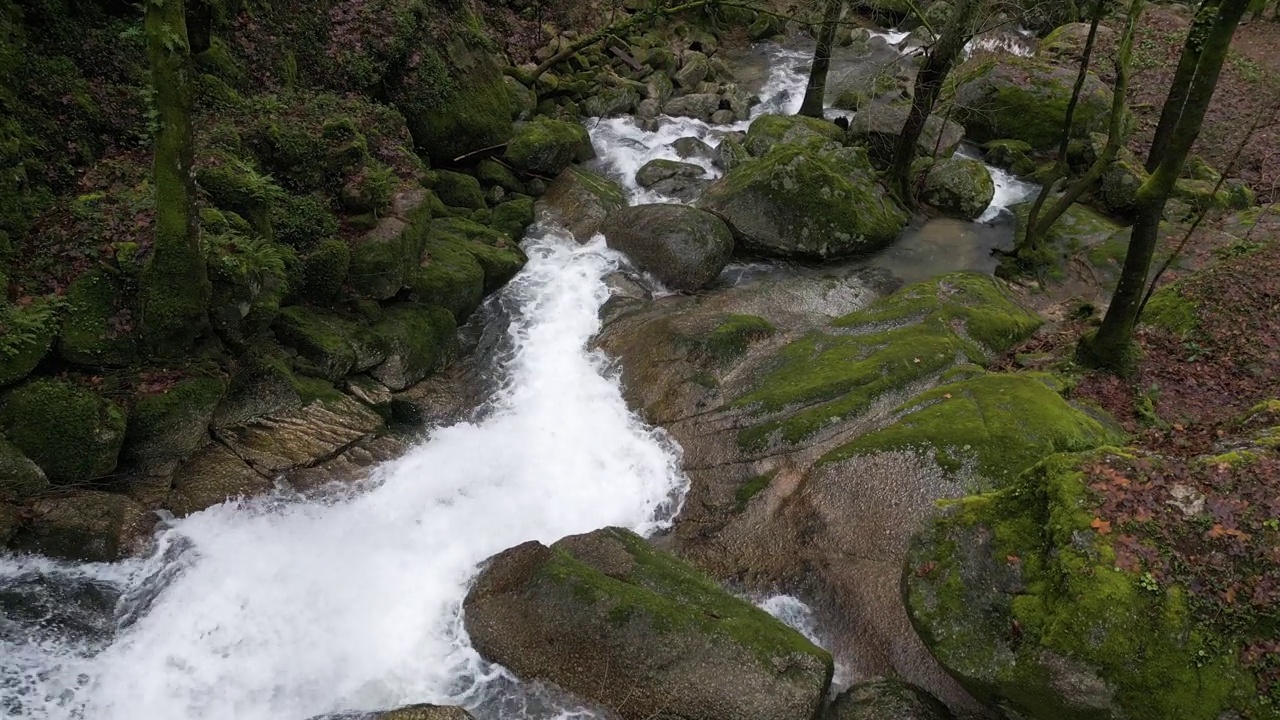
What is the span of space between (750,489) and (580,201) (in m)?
9.33

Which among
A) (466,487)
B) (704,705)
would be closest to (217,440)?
(466,487)

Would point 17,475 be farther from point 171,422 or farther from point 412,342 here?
point 412,342

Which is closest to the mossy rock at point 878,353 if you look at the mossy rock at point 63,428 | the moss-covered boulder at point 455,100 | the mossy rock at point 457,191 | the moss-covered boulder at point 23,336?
the mossy rock at point 457,191

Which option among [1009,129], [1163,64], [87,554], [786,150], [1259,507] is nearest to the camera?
[1259,507]

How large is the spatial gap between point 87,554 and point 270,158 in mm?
6795

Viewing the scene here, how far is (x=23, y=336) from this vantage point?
7.97 metres

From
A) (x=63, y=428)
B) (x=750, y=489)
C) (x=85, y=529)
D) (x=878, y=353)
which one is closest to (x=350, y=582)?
(x=85, y=529)

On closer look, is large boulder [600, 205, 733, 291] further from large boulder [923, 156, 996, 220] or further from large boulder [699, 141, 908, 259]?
large boulder [923, 156, 996, 220]

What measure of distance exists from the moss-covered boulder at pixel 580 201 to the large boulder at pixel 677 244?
1132 millimetres

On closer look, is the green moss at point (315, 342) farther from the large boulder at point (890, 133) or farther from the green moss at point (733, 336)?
the large boulder at point (890, 133)

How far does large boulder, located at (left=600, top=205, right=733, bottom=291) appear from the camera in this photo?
14742mm

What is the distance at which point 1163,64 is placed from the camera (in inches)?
962

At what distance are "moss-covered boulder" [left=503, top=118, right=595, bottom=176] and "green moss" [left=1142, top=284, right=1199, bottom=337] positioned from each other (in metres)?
12.8

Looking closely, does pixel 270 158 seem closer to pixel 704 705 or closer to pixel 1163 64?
pixel 704 705
